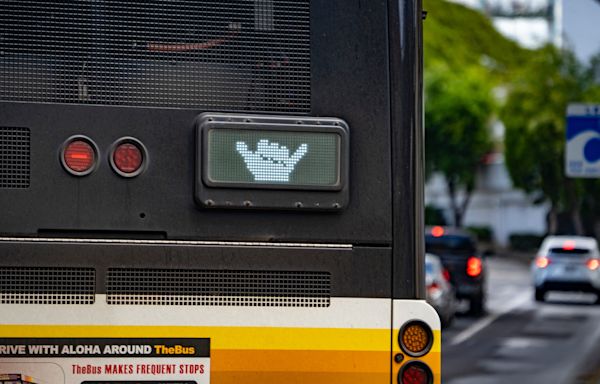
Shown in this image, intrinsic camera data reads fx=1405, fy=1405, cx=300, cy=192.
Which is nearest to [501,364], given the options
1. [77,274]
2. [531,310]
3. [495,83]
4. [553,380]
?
[553,380]

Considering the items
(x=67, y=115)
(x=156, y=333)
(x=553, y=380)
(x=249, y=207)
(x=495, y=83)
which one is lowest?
(x=553, y=380)

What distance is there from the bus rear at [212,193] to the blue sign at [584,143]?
12704 millimetres

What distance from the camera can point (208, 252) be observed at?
17.6 feet

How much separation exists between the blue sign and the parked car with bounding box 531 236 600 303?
55.1 ft

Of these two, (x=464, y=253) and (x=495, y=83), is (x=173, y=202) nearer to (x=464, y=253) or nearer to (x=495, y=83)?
(x=464, y=253)

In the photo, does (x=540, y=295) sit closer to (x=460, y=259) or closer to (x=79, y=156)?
(x=460, y=259)

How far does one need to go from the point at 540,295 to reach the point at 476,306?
252 inches

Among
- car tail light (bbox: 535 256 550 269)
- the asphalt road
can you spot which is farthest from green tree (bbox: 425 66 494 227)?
car tail light (bbox: 535 256 550 269)

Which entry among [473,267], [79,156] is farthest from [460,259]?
[79,156]

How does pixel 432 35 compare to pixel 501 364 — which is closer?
pixel 501 364

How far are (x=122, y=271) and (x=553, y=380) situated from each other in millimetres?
13247

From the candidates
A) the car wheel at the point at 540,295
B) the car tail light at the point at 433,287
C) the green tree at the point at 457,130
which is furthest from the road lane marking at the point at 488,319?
the green tree at the point at 457,130

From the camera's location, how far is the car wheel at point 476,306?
1169 inches

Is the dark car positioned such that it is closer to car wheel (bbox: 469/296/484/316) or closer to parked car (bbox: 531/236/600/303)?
car wheel (bbox: 469/296/484/316)
